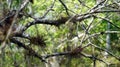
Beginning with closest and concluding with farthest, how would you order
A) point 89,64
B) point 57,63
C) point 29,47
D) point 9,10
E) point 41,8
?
1. point 9,10
2. point 29,47
3. point 57,63
4. point 89,64
5. point 41,8

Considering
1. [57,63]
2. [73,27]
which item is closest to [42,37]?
[73,27]

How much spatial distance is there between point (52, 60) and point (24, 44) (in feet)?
7.59

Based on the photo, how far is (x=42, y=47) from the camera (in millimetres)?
4395

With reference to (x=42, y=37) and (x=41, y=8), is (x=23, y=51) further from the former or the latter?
(x=41, y=8)

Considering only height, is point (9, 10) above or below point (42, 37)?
above

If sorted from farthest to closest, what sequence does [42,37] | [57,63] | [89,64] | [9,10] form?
[89,64], [57,63], [42,37], [9,10]

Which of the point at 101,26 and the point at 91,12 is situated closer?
the point at 91,12

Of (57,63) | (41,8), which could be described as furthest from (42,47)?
(41,8)

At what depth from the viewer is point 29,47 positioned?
4684mm

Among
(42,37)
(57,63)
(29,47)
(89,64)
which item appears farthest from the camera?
(89,64)

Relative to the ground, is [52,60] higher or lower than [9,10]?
lower

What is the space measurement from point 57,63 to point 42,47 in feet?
7.59

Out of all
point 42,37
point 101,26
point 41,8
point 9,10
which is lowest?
point 101,26

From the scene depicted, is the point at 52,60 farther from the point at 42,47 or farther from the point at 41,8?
the point at 41,8
